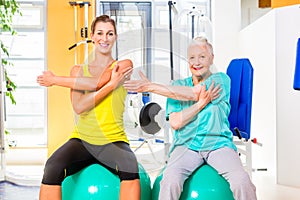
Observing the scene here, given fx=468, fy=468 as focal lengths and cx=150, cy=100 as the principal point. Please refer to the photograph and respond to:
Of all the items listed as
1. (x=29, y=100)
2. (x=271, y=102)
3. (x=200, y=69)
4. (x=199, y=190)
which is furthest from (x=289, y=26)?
(x=29, y=100)

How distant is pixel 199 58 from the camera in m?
2.01

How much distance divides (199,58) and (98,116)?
0.50m

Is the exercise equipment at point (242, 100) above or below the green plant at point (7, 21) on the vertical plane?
below

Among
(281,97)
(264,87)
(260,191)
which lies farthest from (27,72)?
(260,191)

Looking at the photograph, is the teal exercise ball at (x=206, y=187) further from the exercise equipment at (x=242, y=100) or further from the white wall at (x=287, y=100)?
the white wall at (x=287, y=100)

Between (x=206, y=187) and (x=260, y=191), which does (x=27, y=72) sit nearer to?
(x=260, y=191)

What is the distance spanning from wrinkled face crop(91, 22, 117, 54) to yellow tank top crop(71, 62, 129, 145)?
0.19 meters

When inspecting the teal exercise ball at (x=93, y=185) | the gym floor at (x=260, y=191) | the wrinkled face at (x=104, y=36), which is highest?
the wrinkled face at (x=104, y=36)

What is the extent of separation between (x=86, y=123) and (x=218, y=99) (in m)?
0.57

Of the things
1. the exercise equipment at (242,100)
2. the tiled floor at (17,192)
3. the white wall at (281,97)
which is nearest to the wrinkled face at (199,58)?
the exercise equipment at (242,100)

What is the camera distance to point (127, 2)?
18.2 ft

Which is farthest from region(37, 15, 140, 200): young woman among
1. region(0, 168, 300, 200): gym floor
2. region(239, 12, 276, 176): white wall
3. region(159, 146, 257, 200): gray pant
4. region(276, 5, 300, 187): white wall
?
region(239, 12, 276, 176): white wall

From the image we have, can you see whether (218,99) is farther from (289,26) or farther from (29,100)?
(29,100)

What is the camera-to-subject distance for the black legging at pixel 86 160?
1.89 metres
